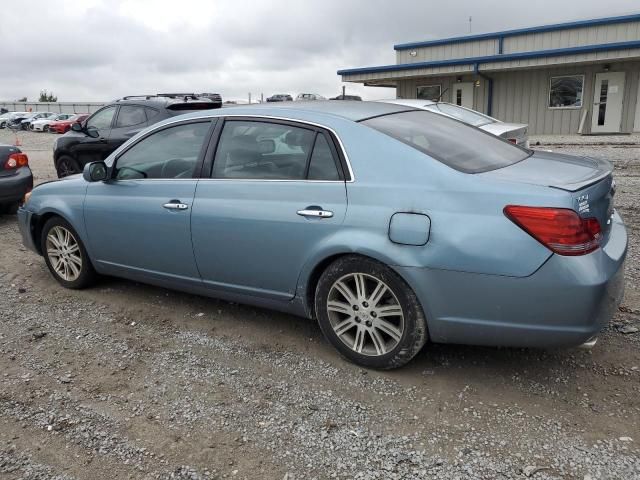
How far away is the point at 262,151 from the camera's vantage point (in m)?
3.83

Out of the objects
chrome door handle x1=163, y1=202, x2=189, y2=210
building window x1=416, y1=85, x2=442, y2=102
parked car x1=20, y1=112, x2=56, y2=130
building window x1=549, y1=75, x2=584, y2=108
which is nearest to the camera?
chrome door handle x1=163, y1=202, x2=189, y2=210

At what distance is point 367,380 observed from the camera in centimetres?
335

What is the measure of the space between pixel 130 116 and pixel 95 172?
17.1 ft

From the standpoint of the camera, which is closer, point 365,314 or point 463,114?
point 365,314

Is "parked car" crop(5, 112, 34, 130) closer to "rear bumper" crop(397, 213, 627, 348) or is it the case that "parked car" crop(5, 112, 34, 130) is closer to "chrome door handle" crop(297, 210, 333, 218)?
"chrome door handle" crop(297, 210, 333, 218)

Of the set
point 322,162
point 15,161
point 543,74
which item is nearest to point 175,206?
point 322,162

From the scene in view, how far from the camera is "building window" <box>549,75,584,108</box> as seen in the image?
67.8ft

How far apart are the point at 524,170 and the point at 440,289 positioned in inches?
35.7

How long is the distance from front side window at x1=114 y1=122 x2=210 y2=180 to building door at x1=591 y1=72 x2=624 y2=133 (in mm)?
19646


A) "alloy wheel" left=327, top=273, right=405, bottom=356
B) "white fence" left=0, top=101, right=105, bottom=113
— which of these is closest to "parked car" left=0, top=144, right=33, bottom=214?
"alloy wheel" left=327, top=273, right=405, bottom=356

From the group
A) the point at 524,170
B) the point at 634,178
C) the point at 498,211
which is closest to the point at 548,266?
the point at 498,211

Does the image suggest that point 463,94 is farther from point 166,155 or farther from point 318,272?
point 318,272

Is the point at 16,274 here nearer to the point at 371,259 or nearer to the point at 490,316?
the point at 371,259

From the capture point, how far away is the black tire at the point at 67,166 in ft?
33.8
